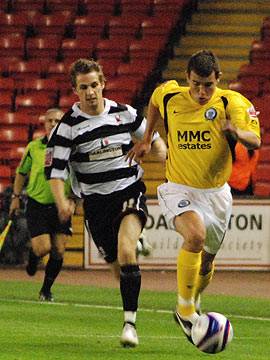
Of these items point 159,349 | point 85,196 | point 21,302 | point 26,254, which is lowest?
point 26,254

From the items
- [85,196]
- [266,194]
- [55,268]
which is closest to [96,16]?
[266,194]

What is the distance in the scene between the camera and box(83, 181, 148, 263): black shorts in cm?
1072

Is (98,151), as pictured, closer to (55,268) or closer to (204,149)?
(204,149)

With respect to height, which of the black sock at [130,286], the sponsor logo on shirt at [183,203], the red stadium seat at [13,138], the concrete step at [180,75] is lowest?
the red stadium seat at [13,138]

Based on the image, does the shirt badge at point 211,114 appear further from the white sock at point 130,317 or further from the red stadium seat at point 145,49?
the red stadium seat at point 145,49

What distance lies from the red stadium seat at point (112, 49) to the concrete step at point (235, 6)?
2.19 meters

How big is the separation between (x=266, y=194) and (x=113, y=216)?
9708mm

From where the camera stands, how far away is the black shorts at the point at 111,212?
10719 millimetres

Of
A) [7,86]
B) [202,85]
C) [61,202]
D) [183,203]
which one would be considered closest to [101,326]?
[61,202]

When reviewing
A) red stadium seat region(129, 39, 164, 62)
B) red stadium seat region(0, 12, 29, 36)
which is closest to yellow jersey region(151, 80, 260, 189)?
red stadium seat region(129, 39, 164, 62)

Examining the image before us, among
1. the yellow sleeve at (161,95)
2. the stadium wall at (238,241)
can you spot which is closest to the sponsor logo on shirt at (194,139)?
the yellow sleeve at (161,95)

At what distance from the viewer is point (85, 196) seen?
11031 mm

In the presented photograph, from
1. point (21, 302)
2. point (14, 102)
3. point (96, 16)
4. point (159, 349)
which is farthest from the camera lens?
point (96, 16)

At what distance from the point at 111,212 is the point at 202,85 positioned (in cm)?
141
